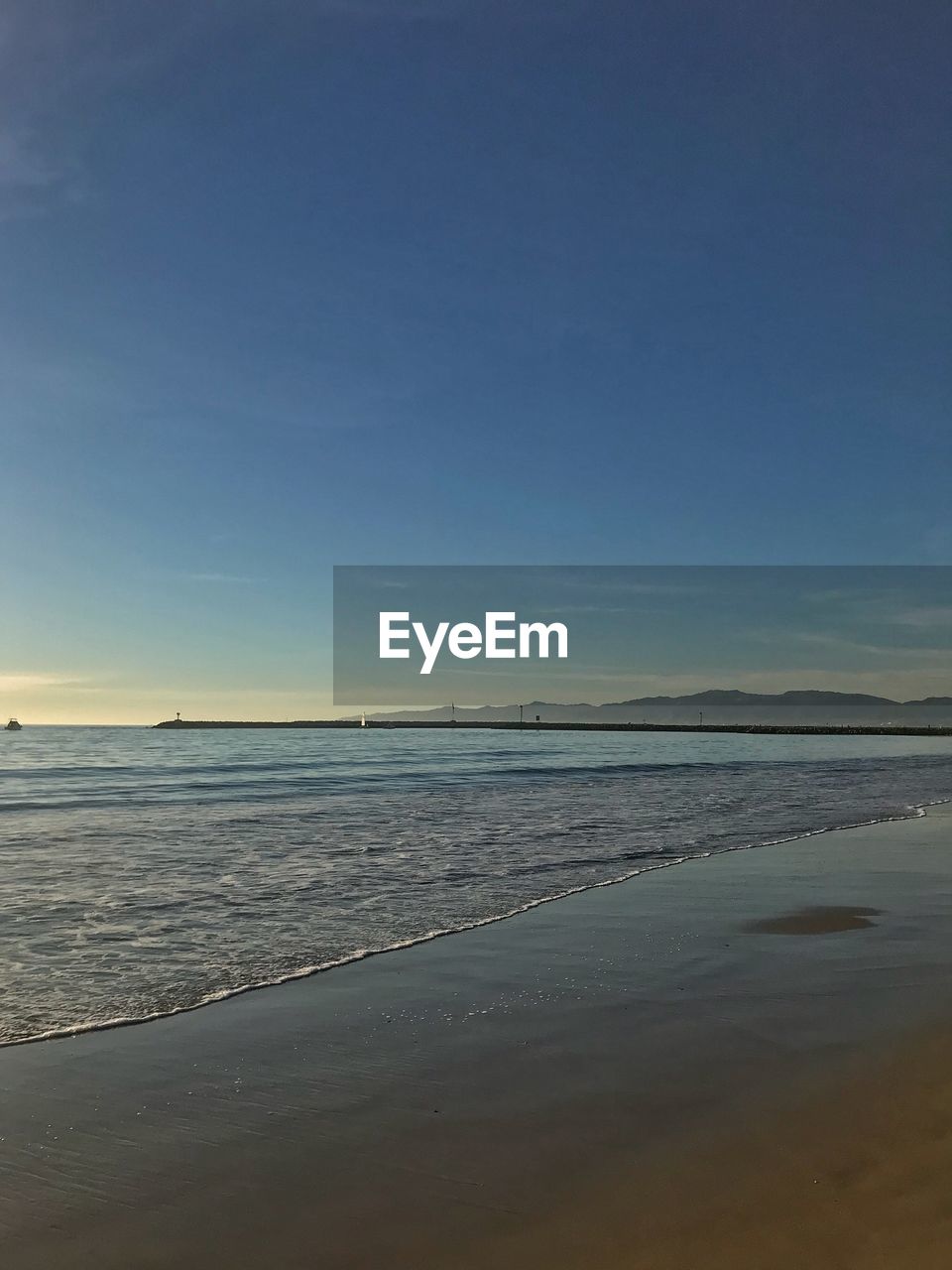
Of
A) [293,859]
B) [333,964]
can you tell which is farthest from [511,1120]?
[293,859]

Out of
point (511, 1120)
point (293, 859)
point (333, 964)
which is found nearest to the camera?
point (511, 1120)

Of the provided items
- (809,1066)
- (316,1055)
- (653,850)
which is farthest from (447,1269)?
(653,850)

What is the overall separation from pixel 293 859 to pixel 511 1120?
10008 mm

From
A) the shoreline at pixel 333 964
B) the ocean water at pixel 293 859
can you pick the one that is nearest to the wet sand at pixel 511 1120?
the shoreline at pixel 333 964

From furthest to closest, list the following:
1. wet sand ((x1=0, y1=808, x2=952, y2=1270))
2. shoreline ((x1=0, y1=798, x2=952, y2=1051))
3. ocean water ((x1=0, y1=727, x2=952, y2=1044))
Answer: ocean water ((x1=0, y1=727, x2=952, y2=1044)), shoreline ((x1=0, y1=798, x2=952, y2=1051)), wet sand ((x1=0, y1=808, x2=952, y2=1270))

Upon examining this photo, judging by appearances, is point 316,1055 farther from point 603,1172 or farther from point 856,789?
point 856,789

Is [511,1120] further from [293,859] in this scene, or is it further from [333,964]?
[293,859]

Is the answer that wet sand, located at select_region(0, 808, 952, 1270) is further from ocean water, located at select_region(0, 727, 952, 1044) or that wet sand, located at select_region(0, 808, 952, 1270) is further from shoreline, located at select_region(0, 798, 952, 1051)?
ocean water, located at select_region(0, 727, 952, 1044)

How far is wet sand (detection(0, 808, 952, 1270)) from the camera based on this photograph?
351 centimetres

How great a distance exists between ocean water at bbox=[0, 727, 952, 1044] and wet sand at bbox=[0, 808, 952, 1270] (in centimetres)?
110

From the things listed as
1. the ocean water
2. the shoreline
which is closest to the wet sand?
the shoreline

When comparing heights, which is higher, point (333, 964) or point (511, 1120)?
point (511, 1120)

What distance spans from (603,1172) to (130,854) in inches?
492

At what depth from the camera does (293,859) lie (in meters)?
14.0
